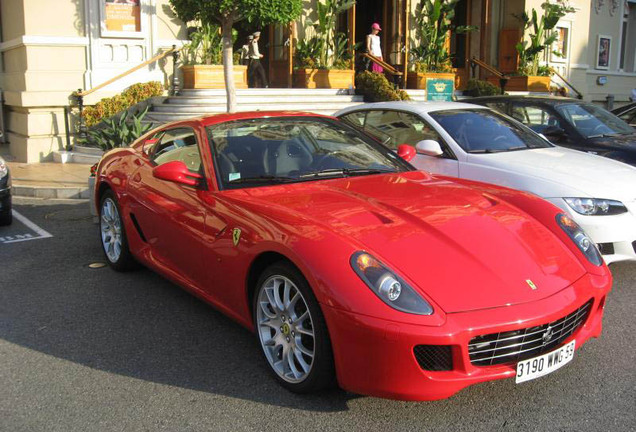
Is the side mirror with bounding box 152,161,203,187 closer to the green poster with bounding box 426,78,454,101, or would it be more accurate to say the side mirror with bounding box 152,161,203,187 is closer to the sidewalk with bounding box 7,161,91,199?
the sidewalk with bounding box 7,161,91,199

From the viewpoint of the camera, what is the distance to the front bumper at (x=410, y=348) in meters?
2.99

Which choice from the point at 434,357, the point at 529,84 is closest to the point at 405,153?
the point at 434,357

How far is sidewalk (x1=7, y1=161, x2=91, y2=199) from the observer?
32.7 ft

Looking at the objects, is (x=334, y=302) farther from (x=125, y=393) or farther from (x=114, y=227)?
(x=114, y=227)

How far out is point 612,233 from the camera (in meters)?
5.24

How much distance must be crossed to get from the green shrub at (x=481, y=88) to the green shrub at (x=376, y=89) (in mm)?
3089

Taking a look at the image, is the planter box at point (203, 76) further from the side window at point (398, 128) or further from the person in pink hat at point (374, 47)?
the side window at point (398, 128)

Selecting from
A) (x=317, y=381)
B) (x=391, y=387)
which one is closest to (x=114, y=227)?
(x=317, y=381)

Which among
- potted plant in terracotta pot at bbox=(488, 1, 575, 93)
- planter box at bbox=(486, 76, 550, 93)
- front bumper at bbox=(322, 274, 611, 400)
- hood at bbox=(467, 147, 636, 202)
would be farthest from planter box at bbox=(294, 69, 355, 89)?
front bumper at bbox=(322, 274, 611, 400)

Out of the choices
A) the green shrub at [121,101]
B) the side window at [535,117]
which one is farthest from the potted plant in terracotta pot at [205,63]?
the side window at [535,117]

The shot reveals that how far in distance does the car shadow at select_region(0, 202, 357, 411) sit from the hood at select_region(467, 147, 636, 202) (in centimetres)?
295

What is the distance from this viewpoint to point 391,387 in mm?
3074

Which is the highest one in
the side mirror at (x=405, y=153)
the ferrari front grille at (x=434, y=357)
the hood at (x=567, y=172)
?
the side mirror at (x=405, y=153)

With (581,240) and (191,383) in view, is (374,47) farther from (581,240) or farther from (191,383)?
(191,383)
